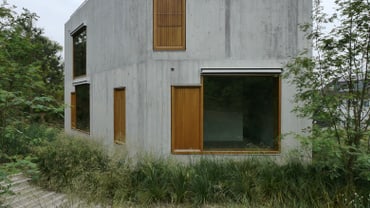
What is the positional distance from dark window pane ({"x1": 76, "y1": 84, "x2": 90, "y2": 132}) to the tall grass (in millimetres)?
6456

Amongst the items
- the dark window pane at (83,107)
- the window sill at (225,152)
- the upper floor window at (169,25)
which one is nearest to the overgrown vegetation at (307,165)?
the window sill at (225,152)

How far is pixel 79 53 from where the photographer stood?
1520 cm

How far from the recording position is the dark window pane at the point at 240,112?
837cm

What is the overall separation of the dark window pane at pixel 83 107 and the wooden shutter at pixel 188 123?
6.62 meters

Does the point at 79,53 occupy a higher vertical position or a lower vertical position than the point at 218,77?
higher

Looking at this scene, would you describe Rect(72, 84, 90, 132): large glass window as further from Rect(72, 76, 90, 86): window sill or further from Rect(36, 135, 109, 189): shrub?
Rect(36, 135, 109, 189): shrub

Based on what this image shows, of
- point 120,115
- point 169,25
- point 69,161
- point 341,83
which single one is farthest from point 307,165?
point 120,115

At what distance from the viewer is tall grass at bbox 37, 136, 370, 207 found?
604 centimetres

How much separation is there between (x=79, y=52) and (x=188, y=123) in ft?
29.6

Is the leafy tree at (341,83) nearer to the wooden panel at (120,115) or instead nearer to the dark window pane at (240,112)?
the dark window pane at (240,112)

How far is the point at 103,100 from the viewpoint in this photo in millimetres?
11719

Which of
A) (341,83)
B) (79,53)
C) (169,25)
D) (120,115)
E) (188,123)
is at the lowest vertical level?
(188,123)

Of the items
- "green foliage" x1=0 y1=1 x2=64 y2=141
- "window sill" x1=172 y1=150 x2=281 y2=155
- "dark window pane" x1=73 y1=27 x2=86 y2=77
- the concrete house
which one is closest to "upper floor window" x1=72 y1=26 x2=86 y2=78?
"dark window pane" x1=73 y1=27 x2=86 y2=77

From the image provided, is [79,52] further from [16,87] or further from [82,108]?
[16,87]
